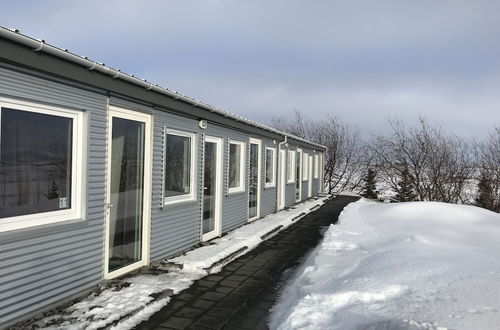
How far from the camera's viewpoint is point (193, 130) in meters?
7.21

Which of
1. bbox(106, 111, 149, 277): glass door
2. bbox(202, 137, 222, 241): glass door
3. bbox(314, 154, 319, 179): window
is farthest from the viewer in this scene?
bbox(314, 154, 319, 179): window

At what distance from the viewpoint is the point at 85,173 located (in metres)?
4.51

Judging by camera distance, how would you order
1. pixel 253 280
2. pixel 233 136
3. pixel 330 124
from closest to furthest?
pixel 253 280
pixel 233 136
pixel 330 124

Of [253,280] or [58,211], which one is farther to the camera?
[253,280]

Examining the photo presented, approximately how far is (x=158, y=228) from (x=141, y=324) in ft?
7.28

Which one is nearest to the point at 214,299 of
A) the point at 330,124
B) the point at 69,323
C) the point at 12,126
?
the point at 69,323

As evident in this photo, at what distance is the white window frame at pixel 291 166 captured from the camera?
1506 centimetres

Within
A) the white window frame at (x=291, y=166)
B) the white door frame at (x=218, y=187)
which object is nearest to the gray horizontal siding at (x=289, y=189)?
the white window frame at (x=291, y=166)

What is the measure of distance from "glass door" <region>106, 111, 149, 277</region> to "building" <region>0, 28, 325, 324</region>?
14 millimetres

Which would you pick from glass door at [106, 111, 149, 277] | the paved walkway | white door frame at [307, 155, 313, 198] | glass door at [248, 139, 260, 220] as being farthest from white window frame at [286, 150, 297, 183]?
glass door at [106, 111, 149, 277]

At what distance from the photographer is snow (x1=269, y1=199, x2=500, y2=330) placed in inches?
132

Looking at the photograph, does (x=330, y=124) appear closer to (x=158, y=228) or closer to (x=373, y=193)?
(x=373, y=193)

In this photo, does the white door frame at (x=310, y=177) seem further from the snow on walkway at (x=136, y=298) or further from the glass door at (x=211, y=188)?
the snow on walkway at (x=136, y=298)

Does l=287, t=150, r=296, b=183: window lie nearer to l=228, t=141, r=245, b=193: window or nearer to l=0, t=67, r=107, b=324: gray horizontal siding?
l=228, t=141, r=245, b=193: window
